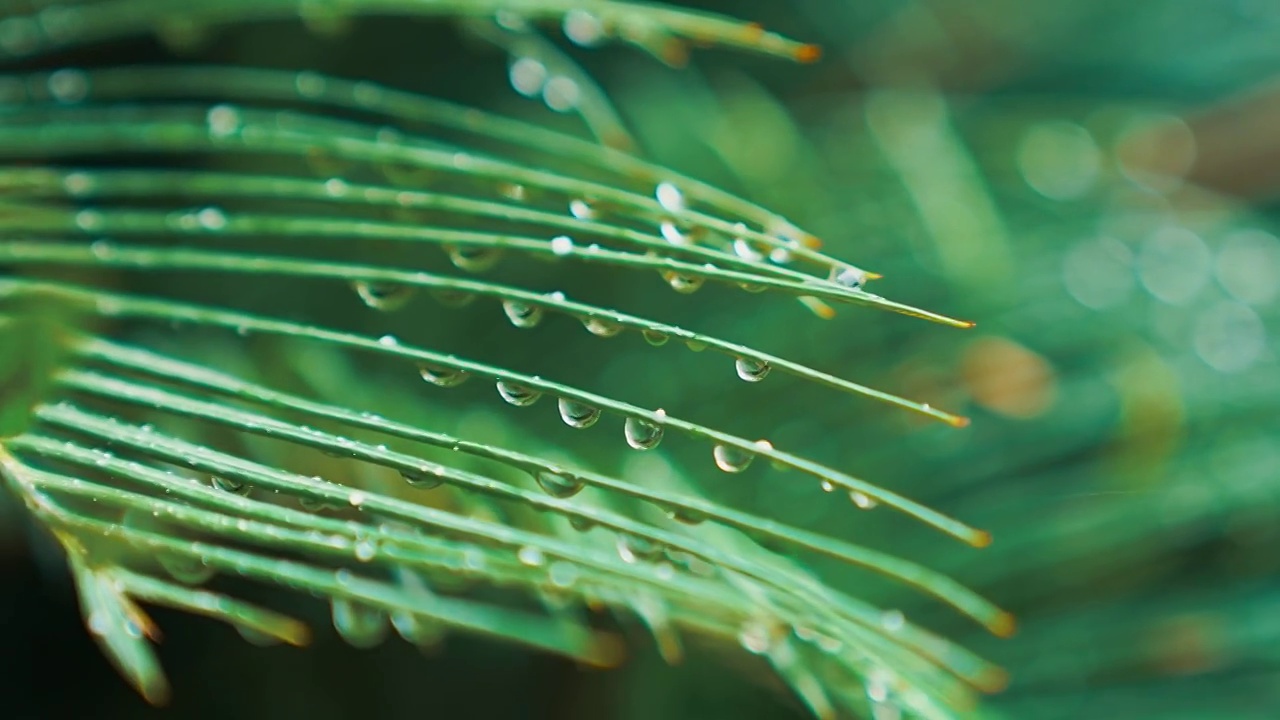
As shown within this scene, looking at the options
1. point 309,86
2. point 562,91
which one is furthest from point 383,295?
point 562,91

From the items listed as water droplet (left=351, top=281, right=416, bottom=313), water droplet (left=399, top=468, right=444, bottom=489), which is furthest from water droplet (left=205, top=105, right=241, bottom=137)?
water droplet (left=399, top=468, right=444, bottom=489)

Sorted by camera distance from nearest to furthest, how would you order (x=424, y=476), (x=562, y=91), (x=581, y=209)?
(x=424, y=476)
(x=581, y=209)
(x=562, y=91)

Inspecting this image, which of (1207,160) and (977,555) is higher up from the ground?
(1207,160)

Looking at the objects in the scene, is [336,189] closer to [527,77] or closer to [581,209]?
[581,209]

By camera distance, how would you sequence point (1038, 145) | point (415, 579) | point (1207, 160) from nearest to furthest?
point (415, 579) → point (1038, 145) → point (1207, 160)

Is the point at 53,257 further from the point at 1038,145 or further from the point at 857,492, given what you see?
the point at 1038,145

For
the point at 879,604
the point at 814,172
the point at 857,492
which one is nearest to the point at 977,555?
the point at 879,604
